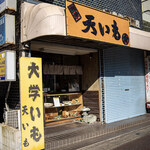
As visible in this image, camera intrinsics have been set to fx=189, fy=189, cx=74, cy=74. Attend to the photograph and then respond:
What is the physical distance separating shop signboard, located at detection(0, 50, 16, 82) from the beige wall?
4262 mm

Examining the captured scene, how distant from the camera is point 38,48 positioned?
306 inches

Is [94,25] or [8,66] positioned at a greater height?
[94,25]

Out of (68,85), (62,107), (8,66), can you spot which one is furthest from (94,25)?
(62,107)

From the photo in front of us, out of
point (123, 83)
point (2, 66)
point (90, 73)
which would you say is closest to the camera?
point (2, 66)

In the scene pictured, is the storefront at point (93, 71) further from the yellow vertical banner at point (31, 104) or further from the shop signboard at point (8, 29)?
the yellow vertical banner at point (31, 104)

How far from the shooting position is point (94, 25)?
21.2ft

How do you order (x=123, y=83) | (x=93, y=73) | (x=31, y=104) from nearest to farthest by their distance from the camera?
(x=31, y=104) → (x=93, y=73) → (x=123, y=83)

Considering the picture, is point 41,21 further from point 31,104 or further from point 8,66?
point 31,104

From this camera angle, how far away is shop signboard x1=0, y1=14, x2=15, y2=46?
247 inches

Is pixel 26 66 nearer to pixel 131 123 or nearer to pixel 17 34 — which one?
pixel 17 34

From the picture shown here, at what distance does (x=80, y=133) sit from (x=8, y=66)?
374 cm

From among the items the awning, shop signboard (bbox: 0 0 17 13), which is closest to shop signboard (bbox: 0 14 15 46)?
shop signboard (bbox: 0 0 17 13)

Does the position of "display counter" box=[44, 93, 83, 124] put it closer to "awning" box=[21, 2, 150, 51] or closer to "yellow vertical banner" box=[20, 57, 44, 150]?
"yellow vertical banner" box=[20, 57, 44, 150]

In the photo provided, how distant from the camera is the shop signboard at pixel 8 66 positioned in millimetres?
5941
